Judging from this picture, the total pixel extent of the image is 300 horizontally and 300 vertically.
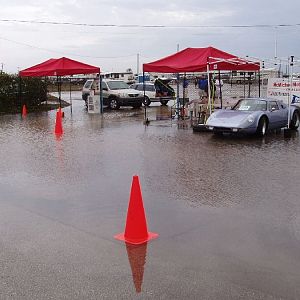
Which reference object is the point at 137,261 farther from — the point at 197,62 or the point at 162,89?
the point at 162,89

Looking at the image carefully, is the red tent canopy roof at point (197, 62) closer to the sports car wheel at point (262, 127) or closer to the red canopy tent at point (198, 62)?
the red canopy tent at point (198, 62)

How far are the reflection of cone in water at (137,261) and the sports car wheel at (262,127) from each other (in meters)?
10.3

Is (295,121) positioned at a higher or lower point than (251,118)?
lower

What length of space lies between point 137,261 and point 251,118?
10.5m

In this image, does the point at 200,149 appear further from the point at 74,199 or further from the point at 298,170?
the point at 74,199

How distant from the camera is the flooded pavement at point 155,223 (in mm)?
4344

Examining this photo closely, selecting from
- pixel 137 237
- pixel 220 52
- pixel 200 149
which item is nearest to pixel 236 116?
pixel 200 149

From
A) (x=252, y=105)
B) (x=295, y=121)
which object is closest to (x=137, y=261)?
(x=252, y=105)

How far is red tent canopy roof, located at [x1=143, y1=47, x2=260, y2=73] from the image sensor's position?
1738 cm

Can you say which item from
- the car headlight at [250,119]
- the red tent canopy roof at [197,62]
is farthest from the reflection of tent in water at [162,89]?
the car headlight at [250,119]

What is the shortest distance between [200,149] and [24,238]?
7535mm

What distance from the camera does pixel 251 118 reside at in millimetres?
14578

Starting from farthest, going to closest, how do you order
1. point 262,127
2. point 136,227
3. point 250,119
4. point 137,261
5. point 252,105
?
point 252,105
point 262,127
point 250,119
point 136,227
point 137,261

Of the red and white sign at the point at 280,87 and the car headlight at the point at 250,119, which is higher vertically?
the red and white sign at the point at 280,87
